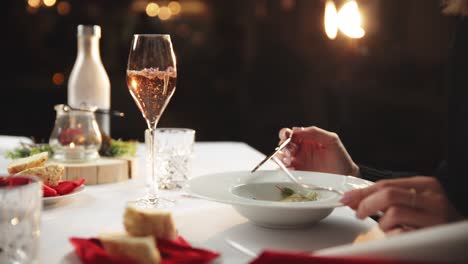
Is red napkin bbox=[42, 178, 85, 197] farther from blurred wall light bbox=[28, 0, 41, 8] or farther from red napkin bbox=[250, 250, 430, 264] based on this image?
blurred wall light bbox=[28, 0, 41, 8]

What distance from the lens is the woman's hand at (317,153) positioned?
1.41 m

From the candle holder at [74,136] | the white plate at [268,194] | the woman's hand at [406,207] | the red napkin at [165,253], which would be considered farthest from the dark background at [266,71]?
the red napkin at [165,253]

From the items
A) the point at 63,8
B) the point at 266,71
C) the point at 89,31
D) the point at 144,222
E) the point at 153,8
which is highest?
the point at 153,8

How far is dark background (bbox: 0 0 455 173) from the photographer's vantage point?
5574 millimetres

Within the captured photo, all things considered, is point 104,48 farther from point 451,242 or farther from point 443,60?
point 451,242

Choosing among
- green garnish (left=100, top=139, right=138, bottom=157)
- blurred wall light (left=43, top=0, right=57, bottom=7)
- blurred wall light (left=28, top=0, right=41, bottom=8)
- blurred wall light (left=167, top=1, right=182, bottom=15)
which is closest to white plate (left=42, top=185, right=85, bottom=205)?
green garnish (left=100, top=139, right=138, bottom=157)

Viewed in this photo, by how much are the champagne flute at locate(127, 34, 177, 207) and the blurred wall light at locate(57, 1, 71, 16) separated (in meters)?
6.87

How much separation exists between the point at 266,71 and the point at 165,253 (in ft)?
22.7

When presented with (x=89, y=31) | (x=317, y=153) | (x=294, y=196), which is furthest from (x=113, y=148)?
(x=294, y=196)

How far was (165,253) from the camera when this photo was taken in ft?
2.47

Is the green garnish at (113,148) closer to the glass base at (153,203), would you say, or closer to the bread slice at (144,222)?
the glass base at (153,203)

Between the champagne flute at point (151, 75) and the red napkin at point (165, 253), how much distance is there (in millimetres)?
415

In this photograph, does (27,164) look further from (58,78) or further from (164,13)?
(164,13)

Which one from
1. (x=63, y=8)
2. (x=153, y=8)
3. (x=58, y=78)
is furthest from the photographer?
(x=153, y=8)
